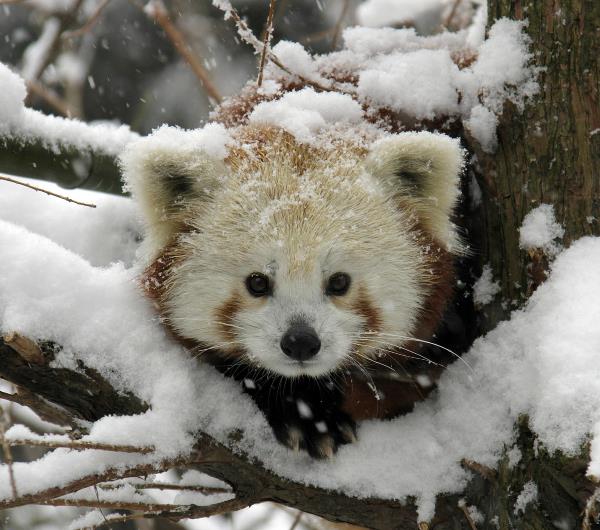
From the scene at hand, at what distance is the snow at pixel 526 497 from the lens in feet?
8.11

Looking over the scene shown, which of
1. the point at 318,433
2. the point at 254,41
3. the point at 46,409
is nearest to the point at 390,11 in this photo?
the point at 254,41

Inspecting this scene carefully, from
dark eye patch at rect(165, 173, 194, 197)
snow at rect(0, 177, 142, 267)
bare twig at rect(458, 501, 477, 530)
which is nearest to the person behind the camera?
bare twig at rect(458, 501, 477, 530)

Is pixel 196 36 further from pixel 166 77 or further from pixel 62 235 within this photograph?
pixel 62 235

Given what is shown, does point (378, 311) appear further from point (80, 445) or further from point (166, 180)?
point (80, 445)

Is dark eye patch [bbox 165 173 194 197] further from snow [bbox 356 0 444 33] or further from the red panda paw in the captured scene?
snow [bbox 356 0 444 33]

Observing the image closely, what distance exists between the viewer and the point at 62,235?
3924 mm

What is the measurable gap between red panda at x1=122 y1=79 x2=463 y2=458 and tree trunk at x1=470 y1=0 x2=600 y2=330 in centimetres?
23

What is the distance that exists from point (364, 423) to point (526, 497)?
745 millimetres

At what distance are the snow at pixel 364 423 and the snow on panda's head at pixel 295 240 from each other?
22 centimetres

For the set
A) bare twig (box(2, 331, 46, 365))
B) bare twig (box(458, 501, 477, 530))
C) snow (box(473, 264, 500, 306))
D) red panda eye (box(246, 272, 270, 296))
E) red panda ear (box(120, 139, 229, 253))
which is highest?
snow (box(473, 264, 500, 306))

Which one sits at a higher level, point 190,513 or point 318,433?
point 318,433

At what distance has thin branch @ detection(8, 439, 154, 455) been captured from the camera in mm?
2086

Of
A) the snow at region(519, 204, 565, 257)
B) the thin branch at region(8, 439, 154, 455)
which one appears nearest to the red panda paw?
the thin branch at region(8, 439, 154, 455)

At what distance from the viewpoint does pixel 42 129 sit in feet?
11.5
